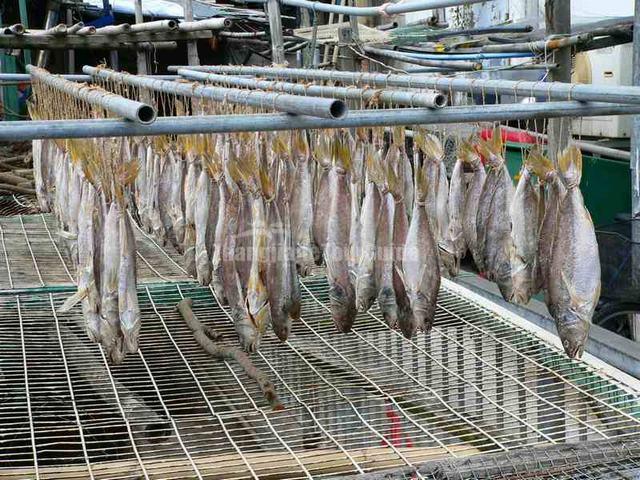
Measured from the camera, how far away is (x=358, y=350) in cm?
566

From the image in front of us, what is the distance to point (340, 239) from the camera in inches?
166

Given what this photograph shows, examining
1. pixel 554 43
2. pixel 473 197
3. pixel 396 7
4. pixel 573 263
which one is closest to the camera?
pixel 573 263

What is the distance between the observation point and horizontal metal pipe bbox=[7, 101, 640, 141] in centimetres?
319

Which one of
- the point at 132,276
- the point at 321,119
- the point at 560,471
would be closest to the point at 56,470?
the point at 132,276

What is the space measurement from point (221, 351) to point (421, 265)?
5.88 feet

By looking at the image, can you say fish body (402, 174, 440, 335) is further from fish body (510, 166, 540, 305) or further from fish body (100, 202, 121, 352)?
fish body (100, 202, 121, 352)

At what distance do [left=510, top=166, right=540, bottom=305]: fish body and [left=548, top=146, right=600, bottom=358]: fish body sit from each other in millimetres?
210

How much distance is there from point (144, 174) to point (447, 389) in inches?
99.3

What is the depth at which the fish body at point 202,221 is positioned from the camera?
460 centimetres

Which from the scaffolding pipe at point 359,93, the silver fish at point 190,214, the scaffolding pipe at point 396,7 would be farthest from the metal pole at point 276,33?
the silver fish at point 190,214

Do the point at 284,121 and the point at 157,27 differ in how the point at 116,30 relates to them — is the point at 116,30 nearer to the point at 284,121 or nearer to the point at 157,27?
the point at 157,27

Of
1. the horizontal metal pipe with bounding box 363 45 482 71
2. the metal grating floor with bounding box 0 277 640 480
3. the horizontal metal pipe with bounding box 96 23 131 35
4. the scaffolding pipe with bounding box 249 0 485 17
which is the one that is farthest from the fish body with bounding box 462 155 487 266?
the horizontal metal pipe with bounding box 96 23 131 35

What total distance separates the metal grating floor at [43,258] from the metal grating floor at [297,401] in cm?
54

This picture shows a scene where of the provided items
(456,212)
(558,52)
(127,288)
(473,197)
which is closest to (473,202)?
(473,197)
